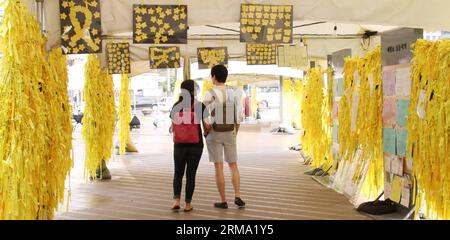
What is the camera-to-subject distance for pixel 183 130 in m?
4.91

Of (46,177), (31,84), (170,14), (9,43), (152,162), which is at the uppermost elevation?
(170,14)

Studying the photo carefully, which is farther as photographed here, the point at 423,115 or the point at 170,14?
the point at 170,14

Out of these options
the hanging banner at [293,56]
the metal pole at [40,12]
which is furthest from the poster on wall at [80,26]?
the hanging banner at [293,56]

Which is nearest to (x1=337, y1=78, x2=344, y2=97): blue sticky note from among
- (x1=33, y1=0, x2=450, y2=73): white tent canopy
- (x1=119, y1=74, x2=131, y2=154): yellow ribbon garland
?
(x1=33, y1=0, x2=450, y2=73): white tent canopy

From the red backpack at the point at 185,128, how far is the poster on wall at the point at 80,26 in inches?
40.8

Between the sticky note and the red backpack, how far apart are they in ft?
6.28

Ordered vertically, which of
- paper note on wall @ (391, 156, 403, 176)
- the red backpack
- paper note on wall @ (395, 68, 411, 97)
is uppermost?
paper note on wall @ (395, 68, 411, 97)

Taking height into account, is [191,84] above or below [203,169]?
above

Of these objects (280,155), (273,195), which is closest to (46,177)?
(273,195)

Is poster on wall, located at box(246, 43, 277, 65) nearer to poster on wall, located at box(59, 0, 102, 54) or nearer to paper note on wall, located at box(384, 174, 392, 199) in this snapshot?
paper note on wall, located at box(384, 174, 392, 199)

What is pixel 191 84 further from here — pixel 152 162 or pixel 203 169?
pixel 152 162

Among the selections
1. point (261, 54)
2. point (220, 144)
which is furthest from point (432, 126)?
point (261, 54)

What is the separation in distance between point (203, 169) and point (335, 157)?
2428 millimetres

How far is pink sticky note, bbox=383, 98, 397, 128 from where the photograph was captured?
15.6 ft
